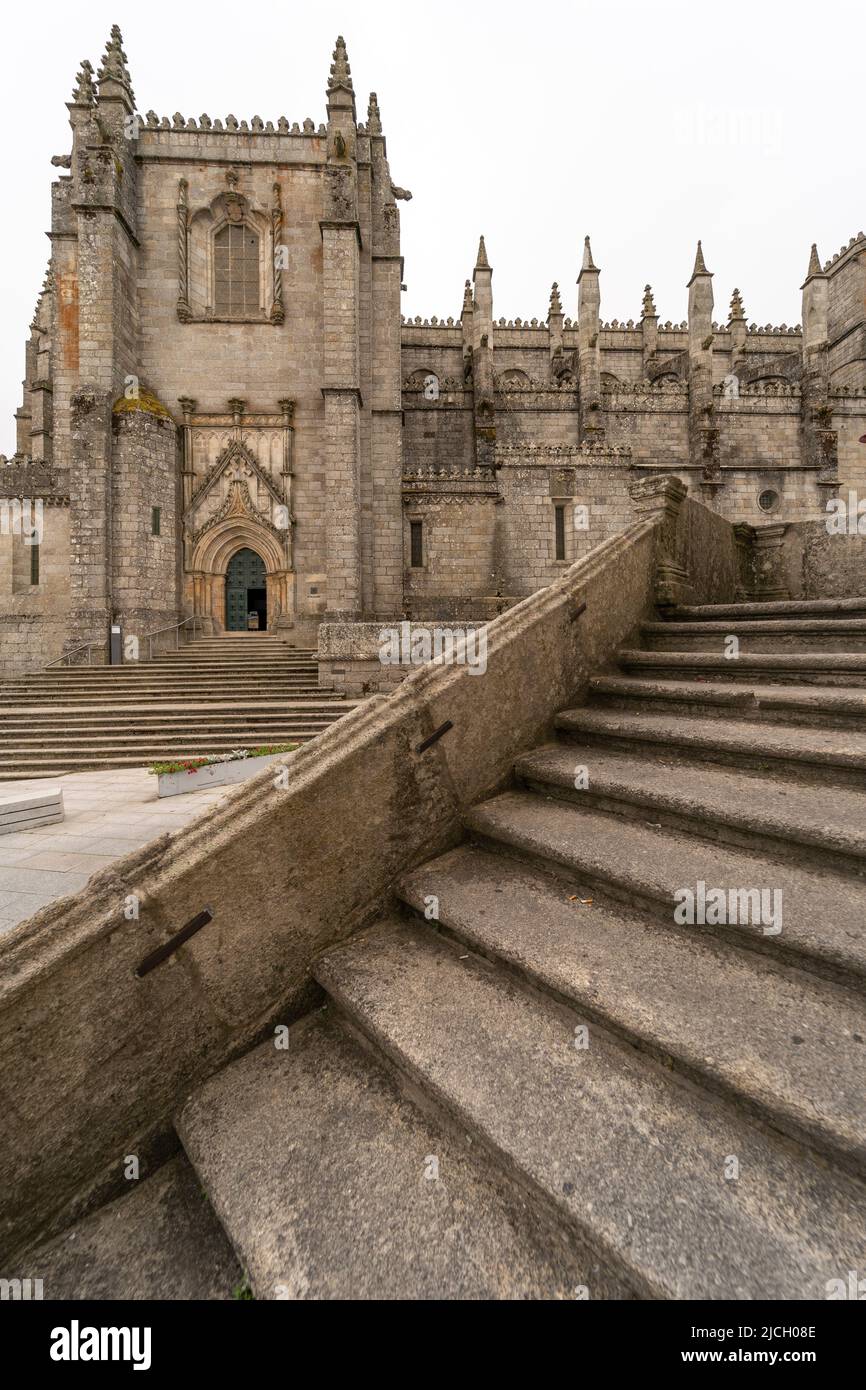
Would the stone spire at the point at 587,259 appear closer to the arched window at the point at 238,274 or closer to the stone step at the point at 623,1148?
the arched window at the point at 238,274

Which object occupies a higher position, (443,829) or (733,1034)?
(443,829)

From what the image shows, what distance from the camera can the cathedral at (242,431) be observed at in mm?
16719

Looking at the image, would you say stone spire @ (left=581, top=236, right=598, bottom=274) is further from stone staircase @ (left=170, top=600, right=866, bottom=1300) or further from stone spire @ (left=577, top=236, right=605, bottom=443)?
stone staircase @ (left=170, top=600, right=866, bottom=1300)

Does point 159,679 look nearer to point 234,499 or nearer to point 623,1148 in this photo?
point 234,499

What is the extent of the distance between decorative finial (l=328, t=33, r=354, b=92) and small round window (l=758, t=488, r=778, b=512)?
2132 cm

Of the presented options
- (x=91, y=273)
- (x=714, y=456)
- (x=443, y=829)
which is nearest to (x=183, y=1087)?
(x=443, y=829)

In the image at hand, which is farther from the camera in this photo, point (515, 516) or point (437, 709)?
point (515, 516)

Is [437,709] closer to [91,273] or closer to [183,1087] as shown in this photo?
[183,1087]

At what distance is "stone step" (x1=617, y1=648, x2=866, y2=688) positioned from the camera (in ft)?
11.0

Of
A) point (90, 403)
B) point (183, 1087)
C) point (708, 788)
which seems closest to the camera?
point (183, 1087)

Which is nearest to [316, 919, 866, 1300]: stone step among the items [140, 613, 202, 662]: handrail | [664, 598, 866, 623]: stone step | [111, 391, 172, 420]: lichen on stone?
[664, 598, 866, 623]: stone step

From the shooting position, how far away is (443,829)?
284 centimetres
